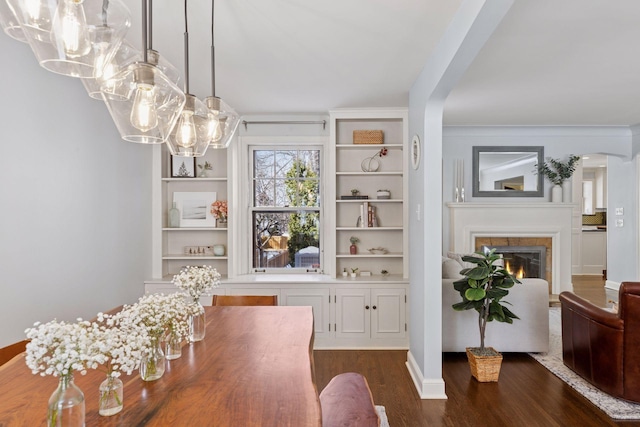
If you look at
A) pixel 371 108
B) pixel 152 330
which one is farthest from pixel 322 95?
pixel 152 330

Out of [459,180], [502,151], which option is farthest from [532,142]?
[459,180]

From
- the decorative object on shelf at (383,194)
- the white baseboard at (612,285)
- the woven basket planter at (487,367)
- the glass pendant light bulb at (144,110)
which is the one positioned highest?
the glass pendant light bulb at (144,110)

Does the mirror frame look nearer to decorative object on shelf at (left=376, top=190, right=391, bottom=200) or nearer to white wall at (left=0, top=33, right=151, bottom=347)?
decorative object on shelf at (left=376, top=190, right=391, bottom=200)

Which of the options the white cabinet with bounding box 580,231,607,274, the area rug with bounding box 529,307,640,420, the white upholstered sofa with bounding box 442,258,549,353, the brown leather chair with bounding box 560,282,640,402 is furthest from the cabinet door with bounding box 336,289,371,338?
the white cabinet with bounding box 580,231,607,274

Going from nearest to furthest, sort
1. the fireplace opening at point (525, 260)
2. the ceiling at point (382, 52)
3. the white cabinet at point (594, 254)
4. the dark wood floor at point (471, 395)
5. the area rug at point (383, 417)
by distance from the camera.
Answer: the ceiling at point (382, 52), the area rug at point (383, 417), the dark wood floor at point (471, 395), the fireplace opening at point (525, 260), the white cabinet at point (594, 254)

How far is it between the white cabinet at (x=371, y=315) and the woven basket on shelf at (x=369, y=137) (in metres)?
1.63

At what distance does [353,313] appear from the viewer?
4242 millimetres

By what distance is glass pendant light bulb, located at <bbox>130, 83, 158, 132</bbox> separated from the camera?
1.49 metres

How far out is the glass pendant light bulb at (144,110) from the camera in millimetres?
1488

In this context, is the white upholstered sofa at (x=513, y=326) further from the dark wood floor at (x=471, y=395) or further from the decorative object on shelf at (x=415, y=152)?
the decorative object on shelf at (x=415, y=152)

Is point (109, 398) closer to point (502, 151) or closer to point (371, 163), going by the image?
point (371, 163)

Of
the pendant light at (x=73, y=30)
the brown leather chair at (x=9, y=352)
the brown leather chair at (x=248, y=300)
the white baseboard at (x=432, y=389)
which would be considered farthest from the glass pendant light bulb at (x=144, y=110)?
the white baseboard at (x=432, y=389)

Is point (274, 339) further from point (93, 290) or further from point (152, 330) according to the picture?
point (93, 290)

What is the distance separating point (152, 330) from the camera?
4.60 ft
